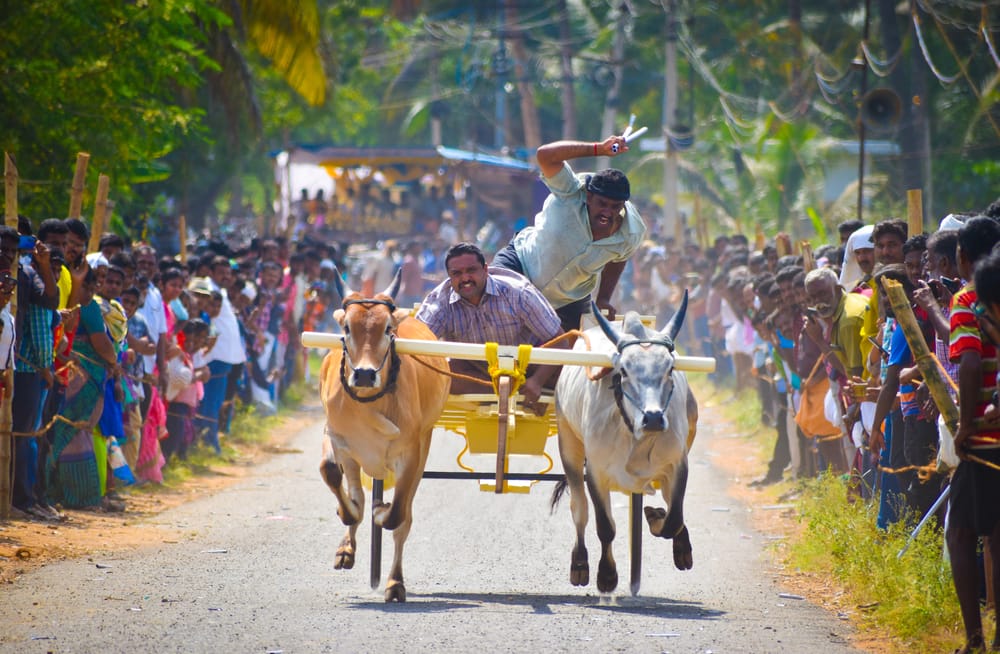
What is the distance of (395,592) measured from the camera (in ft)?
27.8

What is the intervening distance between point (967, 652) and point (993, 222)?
2.06 metres

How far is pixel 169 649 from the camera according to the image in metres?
6.72

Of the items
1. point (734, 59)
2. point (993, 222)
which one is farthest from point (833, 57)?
point (993, 222)

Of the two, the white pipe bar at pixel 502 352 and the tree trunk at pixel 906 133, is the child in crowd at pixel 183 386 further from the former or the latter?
the tree trunk at pixel 906 133

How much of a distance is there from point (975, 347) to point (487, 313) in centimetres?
396

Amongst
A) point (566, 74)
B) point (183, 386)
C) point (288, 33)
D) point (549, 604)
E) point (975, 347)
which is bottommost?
point (549, 604)

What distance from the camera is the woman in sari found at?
11.5m

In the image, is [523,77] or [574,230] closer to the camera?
[574,230]

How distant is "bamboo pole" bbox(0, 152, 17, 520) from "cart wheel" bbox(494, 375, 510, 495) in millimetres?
3948

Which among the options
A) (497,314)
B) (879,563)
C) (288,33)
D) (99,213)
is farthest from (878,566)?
(288,33)

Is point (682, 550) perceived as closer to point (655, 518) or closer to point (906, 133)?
point (655, 518)

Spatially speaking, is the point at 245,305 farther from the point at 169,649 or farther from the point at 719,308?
the point at 169,649

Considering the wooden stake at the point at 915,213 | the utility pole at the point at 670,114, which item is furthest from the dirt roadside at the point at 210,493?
the utility pole at the point at 670,114

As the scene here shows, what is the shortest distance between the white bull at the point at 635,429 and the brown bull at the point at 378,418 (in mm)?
1101
